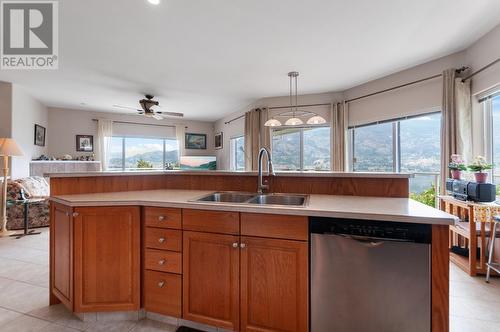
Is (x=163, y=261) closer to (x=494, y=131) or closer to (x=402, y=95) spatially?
(x=494, y=131)

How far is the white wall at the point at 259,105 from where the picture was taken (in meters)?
5.05

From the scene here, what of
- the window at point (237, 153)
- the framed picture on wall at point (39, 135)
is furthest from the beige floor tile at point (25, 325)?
the window at point (237, 153)

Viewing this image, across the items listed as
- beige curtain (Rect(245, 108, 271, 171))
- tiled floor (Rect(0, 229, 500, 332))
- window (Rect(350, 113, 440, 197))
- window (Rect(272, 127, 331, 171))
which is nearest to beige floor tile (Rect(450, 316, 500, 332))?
tiled floor (Rect(0, 229, 500, 332))

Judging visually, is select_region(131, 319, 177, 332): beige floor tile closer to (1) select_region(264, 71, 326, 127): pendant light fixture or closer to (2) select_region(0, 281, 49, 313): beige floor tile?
(2) select_region(0, 281, 49, 313): beige floor tile

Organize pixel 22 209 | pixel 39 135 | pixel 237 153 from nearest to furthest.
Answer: pixel 22 209 → pixel 39 135 → pixel 237 153

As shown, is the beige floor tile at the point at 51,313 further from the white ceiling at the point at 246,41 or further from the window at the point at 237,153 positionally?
the window at the point at 237,153

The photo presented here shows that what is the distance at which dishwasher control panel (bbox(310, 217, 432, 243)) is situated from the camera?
1.25 meters

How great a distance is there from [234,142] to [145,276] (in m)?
5.66

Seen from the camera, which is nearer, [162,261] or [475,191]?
[162,261]

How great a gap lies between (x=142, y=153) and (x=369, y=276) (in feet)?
23.5

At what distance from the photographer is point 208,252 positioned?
1.59 metres

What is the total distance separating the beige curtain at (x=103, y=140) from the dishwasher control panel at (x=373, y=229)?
6.77m

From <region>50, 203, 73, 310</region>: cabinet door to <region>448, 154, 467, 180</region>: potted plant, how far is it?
12.5ft

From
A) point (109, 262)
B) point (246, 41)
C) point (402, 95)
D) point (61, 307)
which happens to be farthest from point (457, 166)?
point (61, 307)
